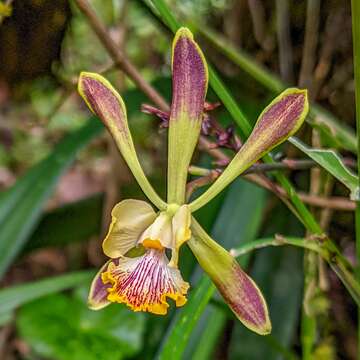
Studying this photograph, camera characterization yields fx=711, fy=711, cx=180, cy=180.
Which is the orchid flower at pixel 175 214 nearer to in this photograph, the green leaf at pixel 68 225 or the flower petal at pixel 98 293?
the flower petal at pixel 98 293

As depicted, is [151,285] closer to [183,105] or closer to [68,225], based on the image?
[183,105]

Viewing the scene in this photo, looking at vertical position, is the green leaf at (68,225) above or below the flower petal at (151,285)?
below

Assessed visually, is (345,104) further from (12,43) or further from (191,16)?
(12,43)

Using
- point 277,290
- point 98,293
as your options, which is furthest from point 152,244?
point 277,290

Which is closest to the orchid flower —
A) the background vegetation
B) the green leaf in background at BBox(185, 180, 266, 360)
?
the background vegetation

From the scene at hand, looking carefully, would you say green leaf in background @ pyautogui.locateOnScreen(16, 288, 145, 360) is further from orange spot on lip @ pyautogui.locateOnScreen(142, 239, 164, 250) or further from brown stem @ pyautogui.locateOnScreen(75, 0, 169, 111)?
orange spot on lip @ pyautogui.locateOnScreen(142, 239, 164, 250)

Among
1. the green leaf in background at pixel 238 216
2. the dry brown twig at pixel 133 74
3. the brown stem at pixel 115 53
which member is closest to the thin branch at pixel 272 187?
the dry brown twig at pixel 133 74
